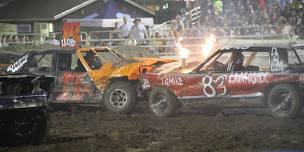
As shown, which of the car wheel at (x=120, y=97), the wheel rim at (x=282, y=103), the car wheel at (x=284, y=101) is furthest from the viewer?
the car wheel at (x=120, y=97)

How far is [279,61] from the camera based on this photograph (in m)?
10.5

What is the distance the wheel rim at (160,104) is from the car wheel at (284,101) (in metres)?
2.12

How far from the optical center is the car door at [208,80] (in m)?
10.9

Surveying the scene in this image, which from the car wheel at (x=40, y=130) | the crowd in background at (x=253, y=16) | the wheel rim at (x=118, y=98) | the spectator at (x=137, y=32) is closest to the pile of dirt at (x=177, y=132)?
the car wheel at (x=40, y=130)

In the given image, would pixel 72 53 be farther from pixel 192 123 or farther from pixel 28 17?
pixel 28 17

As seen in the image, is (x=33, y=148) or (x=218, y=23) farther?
(x=218, y=23)

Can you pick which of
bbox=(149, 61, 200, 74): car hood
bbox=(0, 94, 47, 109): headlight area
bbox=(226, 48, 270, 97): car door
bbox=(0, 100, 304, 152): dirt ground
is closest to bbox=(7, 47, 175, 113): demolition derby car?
bbox=(149, 61, 200, 74): car hood

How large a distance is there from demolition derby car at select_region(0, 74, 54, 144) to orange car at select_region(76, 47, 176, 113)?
3602mm

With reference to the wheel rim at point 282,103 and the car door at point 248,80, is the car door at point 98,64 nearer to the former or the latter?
the car door at point 248,80

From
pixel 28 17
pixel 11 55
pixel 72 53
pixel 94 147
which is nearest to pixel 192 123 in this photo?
pixel 94 147

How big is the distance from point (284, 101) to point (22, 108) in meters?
4.96

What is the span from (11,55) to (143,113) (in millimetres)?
6342

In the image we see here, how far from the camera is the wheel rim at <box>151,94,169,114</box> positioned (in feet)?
37.2

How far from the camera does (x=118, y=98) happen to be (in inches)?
471
